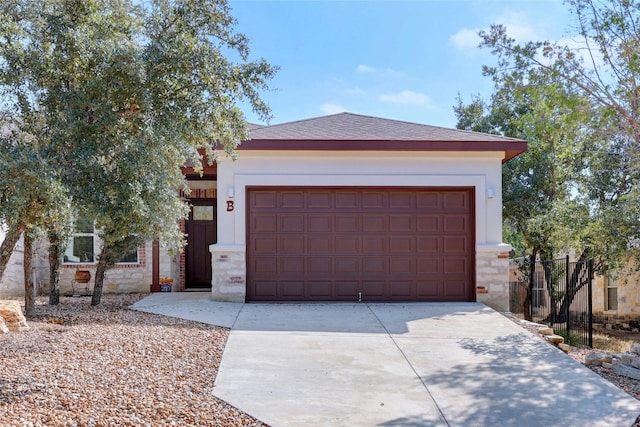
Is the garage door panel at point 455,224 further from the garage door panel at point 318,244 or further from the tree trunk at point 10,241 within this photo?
the tree trunk at point 10,241

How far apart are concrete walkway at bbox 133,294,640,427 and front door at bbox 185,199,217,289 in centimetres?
440

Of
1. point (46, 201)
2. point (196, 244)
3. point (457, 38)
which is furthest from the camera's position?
point (196, 244)

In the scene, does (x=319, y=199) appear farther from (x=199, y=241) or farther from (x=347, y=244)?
(x=199, y=241)

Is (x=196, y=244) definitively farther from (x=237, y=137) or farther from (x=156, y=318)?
(x=237, y=137)

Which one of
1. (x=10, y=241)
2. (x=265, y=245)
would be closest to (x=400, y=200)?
(x=265, y=245)

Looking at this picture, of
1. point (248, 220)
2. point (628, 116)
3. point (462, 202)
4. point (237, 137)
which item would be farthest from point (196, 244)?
point (628, 116)

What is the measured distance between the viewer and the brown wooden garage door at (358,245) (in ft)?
36.7

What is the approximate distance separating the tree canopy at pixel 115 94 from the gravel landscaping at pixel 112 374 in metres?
1.49

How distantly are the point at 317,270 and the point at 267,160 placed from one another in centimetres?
236

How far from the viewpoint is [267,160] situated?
11.1m

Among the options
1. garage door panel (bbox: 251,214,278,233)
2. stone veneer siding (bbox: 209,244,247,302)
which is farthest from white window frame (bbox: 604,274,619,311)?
stone veneer siding (bbox: 209,244,247,302)

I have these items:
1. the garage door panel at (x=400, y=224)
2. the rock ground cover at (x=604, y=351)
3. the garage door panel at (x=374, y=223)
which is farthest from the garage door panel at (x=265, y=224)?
the rock ground cover at (x=604, y=351)

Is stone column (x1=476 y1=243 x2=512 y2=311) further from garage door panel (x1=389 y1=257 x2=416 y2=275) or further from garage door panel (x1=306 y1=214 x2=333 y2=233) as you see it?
garage door panel (x1=306 y1=214 x2=333 y2=233)

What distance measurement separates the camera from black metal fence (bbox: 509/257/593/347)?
35.3ft
